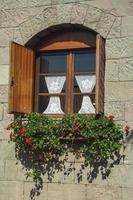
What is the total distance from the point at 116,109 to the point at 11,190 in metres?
2.08

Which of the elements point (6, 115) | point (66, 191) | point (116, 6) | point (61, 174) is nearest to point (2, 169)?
point (6, 115)

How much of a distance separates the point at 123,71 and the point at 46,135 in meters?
1.51

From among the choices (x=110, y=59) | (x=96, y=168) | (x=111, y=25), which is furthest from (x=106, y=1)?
(x=96, y=168)

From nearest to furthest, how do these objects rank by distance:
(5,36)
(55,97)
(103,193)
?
(103,193)
(55,97)
(5,36)

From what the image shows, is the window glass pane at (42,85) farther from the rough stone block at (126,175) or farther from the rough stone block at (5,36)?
the rough stone block at (126,175)

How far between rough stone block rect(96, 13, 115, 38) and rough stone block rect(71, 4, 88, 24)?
12.3 inches

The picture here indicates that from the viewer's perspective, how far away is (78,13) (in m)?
8.40

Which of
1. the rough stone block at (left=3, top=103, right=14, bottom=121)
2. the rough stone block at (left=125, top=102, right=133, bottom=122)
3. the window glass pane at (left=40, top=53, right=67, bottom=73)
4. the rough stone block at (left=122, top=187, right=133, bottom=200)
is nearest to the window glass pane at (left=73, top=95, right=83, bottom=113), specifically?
the window glass pane at (left=40, top=53, right=67, bottom=73)

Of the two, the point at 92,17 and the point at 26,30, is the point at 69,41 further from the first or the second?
the point at 26,30

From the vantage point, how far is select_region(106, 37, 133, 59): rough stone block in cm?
801

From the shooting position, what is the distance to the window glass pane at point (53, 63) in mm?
8633

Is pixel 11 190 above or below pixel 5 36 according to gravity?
below

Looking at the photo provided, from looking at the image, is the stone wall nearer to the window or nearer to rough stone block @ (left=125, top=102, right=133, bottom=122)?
rough stone block @ (left=125, top=102, right=133, bottom=122)

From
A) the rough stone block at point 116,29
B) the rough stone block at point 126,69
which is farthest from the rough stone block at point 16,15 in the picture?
the rough stone block at point 126,69
